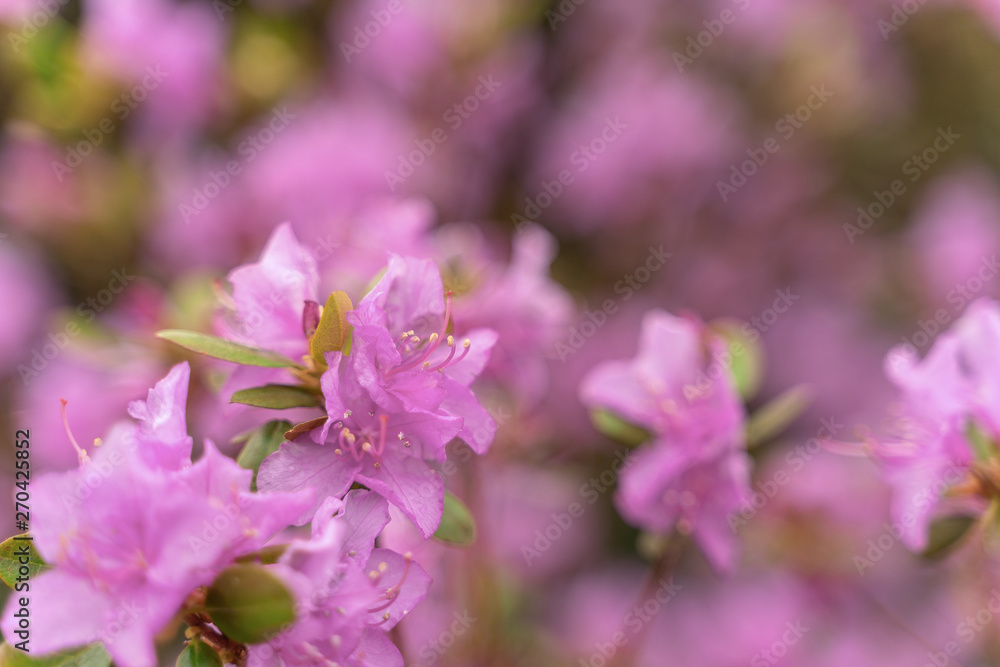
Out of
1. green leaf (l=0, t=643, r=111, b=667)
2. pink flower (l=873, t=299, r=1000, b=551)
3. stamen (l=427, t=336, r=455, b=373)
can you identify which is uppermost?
pink flower (l=873, t=299, r=1000, b=551)

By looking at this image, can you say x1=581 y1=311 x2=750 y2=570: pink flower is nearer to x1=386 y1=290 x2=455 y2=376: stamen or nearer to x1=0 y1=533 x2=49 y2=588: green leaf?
x1=386 y1=290 x2=455 y2=376: stamen

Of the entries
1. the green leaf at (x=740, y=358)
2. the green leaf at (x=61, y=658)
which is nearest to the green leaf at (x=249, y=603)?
the green leaf at (x=61, y=658)

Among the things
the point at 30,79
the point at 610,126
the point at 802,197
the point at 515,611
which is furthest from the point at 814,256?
the point at 30,79

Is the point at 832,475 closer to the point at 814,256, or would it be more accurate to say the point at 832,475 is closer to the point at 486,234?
the point at 814,256

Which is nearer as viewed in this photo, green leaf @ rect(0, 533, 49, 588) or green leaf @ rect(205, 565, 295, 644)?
green leaf @ rect(205, 565, 295, 644)

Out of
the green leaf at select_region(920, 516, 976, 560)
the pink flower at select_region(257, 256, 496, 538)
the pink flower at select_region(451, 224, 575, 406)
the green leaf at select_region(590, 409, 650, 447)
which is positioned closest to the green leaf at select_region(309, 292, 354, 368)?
the pink flower at select_region(257, 256, 496, 538)

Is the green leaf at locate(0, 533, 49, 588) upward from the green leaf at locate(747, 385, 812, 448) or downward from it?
downward

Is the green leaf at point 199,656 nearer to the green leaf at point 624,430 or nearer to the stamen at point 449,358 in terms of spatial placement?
the stamen at point 449,358
